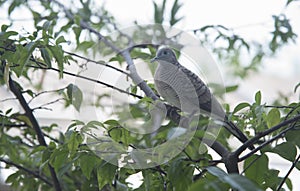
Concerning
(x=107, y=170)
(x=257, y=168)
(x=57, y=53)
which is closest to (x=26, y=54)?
(x=57, y=53)

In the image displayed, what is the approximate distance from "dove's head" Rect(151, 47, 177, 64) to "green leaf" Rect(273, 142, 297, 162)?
1.02 feet

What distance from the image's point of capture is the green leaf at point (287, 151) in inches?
16.4

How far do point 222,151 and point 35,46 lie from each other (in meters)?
0.23

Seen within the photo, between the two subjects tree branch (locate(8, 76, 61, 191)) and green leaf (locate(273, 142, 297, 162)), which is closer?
green leaf (locate(273, 142, 297, 162))

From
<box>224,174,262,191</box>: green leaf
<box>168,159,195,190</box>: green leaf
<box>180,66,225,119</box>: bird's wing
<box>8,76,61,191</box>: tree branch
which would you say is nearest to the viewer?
<box>224,174,262,191</box>: green leaf

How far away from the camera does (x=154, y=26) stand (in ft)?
2.83

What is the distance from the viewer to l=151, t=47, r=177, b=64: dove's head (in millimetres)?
708

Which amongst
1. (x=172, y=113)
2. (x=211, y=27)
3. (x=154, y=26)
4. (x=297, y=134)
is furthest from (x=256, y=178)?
(x=154, y=26)

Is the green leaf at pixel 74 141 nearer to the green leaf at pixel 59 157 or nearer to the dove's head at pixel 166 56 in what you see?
the green leaf at pixel 59 157

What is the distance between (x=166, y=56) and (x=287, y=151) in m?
0.35

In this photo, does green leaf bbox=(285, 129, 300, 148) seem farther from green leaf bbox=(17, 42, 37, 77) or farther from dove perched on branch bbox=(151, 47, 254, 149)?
green leaf bbox=(17, 42, 37, 77)

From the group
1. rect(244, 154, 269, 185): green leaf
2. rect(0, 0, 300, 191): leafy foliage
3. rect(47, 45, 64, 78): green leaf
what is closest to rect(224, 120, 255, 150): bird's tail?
rect(0, 0, 300, 191): leafy foliage

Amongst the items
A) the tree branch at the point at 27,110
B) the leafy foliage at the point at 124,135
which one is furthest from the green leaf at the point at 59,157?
the tree branch at the point at 27,110

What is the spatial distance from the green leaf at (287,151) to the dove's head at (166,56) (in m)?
0.31
